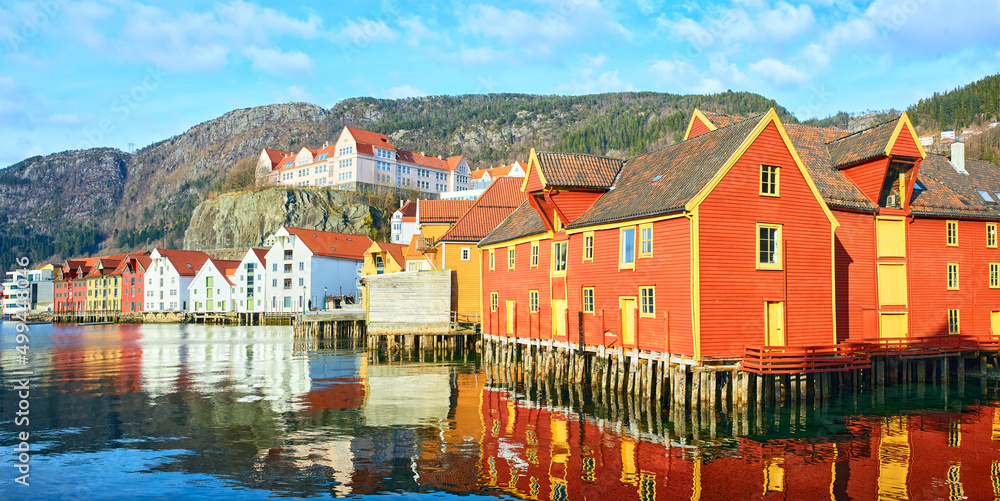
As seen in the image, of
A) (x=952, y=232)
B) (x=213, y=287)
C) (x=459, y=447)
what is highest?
(x=952, y=232)

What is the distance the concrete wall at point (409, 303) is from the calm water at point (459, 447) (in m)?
14.5

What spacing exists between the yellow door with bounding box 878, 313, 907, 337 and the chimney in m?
12.1

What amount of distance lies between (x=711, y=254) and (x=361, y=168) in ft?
404

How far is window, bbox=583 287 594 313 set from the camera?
33.3 meters

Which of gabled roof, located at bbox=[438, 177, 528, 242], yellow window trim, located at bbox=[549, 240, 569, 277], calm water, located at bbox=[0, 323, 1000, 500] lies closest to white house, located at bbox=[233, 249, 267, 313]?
gabled roof, located at bbox=[438, 177, 528, 242]

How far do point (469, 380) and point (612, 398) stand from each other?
10609mm

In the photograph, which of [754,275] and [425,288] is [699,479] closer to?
[754,275]

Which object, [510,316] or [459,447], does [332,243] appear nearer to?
[510,316]

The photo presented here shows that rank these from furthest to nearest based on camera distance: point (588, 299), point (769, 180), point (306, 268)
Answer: point (306, 268) < point (588, 299) < point (769, 180)

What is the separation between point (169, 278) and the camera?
12900cm

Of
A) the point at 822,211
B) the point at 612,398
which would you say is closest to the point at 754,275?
the point at 822,211

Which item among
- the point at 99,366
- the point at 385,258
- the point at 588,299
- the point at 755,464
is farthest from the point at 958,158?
the point at 385,258

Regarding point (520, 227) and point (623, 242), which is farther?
point (520, 227)

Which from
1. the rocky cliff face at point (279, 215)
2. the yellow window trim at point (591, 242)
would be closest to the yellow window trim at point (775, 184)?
the yellow window trim at point (591, 242)
